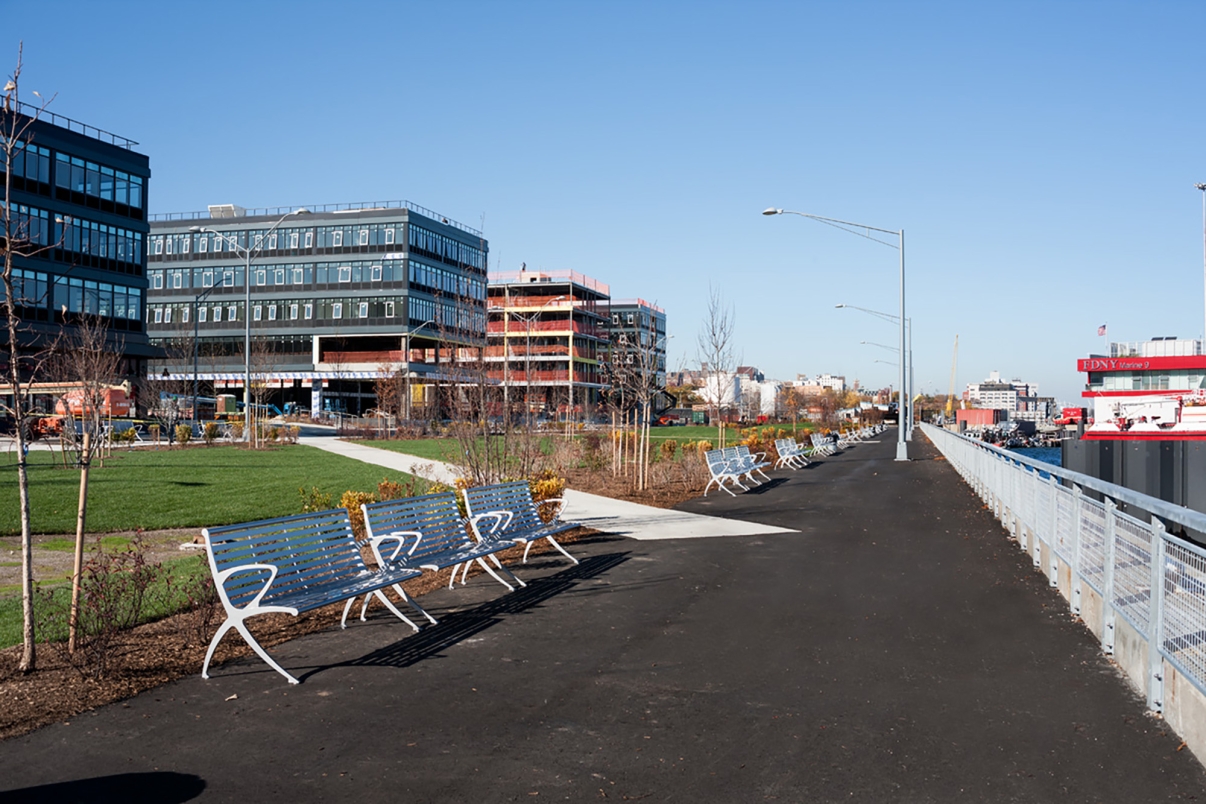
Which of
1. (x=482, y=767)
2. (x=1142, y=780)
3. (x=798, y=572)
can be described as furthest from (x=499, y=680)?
(x=798, y=572)

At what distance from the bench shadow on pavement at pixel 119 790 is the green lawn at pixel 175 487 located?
10.5m

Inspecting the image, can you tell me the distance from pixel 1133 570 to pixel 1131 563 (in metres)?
0.08

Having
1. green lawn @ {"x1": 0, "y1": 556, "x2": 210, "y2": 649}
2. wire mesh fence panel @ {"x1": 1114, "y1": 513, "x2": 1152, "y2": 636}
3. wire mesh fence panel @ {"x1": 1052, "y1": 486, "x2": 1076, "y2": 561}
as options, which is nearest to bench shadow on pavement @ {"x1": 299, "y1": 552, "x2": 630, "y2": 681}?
green lawn @ {"x1": 0, "y1": 556, "x2": 210, "y2": 649}

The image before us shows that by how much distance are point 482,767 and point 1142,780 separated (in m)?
3.29

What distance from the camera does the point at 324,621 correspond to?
8391 mm

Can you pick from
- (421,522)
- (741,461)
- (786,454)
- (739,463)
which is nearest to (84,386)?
(421,522)

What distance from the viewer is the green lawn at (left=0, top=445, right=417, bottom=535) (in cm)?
1576

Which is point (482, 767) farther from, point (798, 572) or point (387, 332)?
point (387, 332)

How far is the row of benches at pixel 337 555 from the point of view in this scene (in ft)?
22.1

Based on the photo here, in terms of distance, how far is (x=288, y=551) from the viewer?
7.48 meters

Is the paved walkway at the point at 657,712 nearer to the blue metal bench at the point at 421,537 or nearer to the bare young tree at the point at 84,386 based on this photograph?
the blue metal bench at the point at 421,537

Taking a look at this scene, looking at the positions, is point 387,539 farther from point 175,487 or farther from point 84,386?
point 175,487

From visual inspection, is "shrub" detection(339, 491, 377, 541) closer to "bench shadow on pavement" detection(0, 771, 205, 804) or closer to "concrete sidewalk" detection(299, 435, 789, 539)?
"concrete sidewalk" detection(299, 435, 789, 539)

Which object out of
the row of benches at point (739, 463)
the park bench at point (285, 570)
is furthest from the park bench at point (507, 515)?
the row of benches at point (739, 463)
